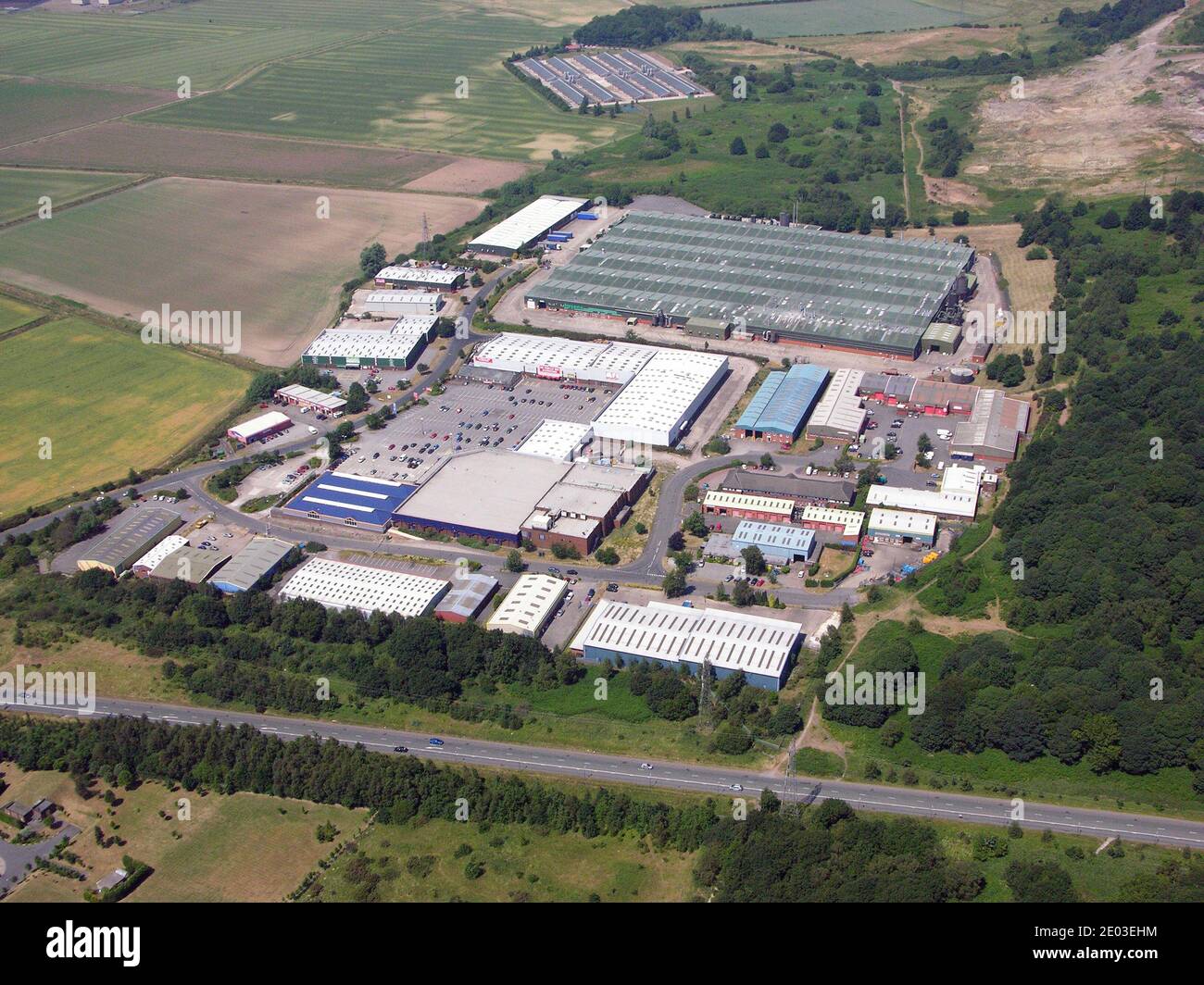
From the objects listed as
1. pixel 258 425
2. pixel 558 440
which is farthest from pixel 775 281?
pixel 258 425

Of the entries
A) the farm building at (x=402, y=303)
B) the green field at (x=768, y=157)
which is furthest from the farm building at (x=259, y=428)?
the green field at (x=768, y=157)

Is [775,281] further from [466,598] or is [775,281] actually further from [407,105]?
[407,105]

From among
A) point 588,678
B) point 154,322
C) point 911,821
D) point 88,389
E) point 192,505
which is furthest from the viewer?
point 154,322

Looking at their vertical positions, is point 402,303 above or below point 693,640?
above

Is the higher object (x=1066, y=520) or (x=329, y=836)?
(x=1066, y=520)

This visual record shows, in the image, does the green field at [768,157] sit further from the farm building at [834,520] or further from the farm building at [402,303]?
the farm building at [834,520]

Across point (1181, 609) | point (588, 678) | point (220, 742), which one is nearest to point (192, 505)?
point (220, 742)

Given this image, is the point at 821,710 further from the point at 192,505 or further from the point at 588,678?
the point at 192,505
